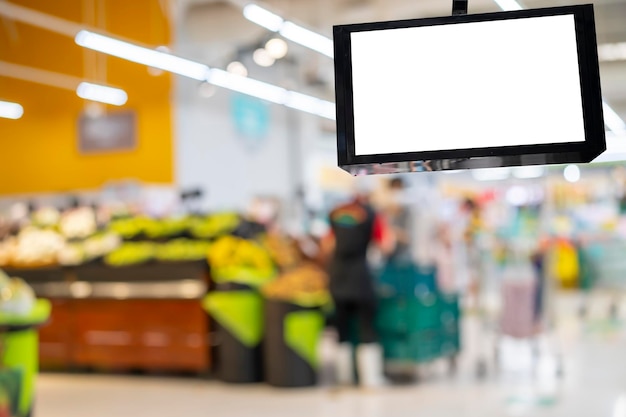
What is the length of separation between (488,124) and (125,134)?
11947mm

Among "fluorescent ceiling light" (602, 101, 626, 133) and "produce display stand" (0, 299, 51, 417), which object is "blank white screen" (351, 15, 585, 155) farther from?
"produce display stand" (0, 299, 51, 417)

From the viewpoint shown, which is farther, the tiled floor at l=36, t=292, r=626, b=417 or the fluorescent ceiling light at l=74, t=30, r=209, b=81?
the fluorescent ceiling light at l=74, t=30, r=209, b=81

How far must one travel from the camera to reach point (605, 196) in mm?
18172

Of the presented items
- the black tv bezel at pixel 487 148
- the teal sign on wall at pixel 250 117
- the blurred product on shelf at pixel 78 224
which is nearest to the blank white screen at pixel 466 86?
the black tv bezel at pixel 487 148

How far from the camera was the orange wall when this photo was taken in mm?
11953

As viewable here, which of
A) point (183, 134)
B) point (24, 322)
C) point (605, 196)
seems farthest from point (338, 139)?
point (605, 196)

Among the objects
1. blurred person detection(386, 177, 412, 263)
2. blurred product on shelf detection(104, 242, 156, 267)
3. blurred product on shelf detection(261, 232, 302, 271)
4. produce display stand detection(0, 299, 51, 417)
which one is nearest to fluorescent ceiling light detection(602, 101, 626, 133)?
produce display stand detection(0, 299, 51, 417)

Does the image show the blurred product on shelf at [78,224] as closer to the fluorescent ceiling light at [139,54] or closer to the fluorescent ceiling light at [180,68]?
the fluorescent ceiling light at [180,68]

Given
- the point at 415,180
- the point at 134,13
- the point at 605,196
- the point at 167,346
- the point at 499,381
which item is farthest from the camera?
the point at 605,196

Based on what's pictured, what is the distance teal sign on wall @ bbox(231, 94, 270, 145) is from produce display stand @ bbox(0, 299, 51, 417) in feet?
31.4

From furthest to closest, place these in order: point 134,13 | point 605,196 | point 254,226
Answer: point 605,196, point 134,13, point 254,226

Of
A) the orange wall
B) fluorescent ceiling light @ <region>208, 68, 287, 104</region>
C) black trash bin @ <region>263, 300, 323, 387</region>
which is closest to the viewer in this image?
black trash bin @ <region>263, 300, 323, 387</region>

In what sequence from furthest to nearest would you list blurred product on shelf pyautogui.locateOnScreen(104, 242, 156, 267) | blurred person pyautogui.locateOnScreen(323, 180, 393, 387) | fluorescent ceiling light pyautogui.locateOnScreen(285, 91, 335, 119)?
fluorescent ceiling light pyautogui.locateOnScreen(285, 91, 335, 119), blurred product on shelf pyautogui.locateOnScreen(104, 242, 156, 267), blurred person pyautogui.locateOnScreen(323, 180, 393, 387)

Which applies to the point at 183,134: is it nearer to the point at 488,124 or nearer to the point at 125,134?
the point at 125,134
